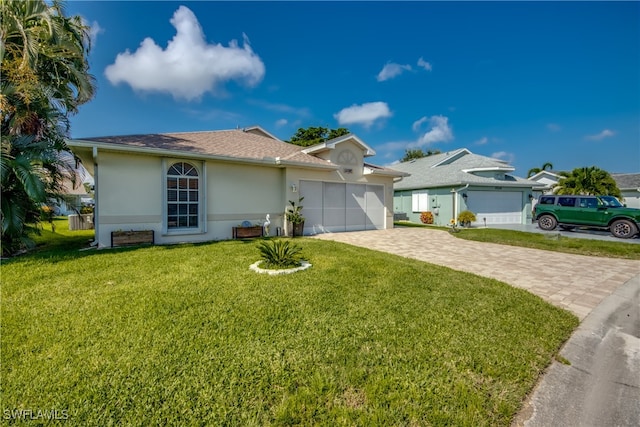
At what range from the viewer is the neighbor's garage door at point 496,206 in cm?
1742

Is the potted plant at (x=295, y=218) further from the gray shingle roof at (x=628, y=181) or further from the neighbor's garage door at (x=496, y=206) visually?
the gray shingle roof at (x=628, y=181)

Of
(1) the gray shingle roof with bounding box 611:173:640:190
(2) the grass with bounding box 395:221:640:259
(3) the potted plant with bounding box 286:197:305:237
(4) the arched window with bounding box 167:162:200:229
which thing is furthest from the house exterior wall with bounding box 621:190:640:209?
(4) the arched window with bounding box 167:162:200:229

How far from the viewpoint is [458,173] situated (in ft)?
60.8

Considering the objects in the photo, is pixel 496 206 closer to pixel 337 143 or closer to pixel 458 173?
pixel 458 173

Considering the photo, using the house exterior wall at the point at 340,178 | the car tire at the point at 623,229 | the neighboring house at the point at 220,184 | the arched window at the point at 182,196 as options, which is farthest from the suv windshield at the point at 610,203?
the arched window at the point at 182,196

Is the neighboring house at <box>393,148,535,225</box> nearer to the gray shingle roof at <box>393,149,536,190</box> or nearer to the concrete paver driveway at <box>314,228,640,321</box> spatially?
the gray shingle roof at <box>393,149,536,190</box>

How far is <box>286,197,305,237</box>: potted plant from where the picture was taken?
11.3m

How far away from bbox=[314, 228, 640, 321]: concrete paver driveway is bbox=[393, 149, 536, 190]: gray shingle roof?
27.6 feet

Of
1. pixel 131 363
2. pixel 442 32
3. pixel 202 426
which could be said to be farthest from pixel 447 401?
pixel 442 32

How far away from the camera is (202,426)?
6.18 ft

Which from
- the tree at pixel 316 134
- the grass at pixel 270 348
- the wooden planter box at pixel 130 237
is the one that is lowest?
the grass at pixel 270 348

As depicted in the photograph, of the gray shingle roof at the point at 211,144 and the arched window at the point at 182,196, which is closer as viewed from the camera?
the gray shingle roof at the point at 211,144

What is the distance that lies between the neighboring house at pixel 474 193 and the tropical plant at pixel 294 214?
10804 millimetres

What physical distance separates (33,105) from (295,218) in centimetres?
886
